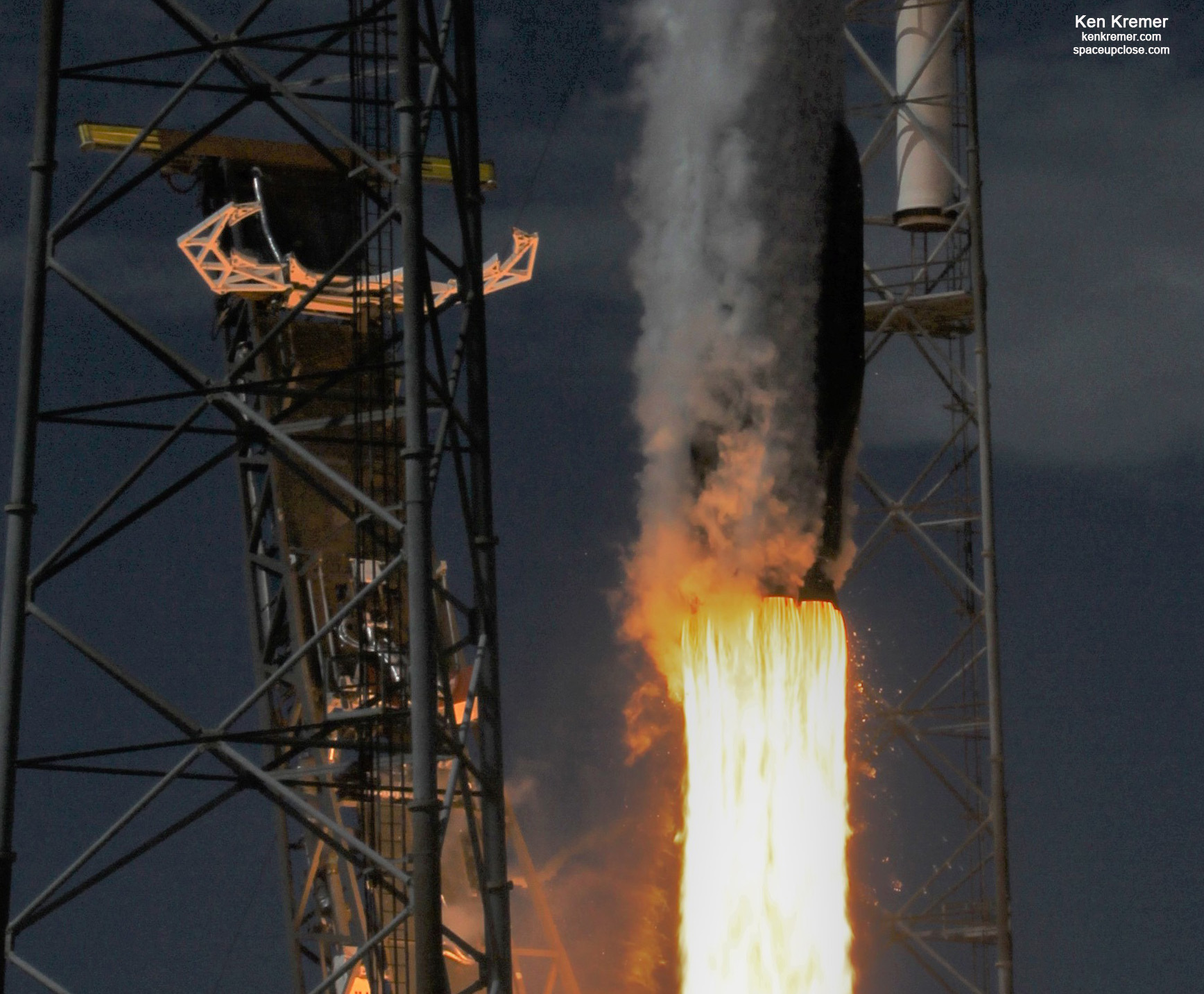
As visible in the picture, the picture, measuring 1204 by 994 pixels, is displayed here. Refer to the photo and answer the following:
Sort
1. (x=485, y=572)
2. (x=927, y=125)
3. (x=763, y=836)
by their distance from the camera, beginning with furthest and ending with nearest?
(x=927, y=125)
(x=763, y=836)
(x=485, y=572)

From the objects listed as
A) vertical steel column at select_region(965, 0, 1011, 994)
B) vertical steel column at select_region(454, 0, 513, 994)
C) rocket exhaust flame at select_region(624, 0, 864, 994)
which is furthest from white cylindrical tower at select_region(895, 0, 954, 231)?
vertical steel column at select_region(454, 0, 513, 994)

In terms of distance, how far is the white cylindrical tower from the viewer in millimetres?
35250

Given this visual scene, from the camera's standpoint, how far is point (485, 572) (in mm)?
23953

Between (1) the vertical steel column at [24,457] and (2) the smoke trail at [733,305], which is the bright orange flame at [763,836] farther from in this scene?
(1) the vertical steel column at [24,457]

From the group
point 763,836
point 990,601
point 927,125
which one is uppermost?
point 927,125

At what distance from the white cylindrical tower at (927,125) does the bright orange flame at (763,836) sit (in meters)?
11.7

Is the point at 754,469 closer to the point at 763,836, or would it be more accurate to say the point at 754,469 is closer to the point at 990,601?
the point at 763,836

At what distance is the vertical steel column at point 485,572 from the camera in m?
23.5

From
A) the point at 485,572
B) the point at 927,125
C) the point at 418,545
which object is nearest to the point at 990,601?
the point at 927,125

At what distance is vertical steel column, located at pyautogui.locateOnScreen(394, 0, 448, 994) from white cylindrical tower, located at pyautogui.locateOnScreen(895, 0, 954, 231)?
15021mm

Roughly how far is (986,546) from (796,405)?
931 cm

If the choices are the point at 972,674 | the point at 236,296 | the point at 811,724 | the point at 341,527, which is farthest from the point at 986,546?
the point at 236,296

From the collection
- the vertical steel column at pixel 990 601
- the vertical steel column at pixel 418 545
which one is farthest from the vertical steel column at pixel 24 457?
the vertical steel column at pixel 990 601

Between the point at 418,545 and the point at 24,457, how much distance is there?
428 centimetres
